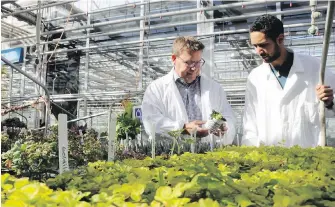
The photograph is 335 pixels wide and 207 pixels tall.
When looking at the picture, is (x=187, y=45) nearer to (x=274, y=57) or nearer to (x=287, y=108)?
(x=274, y=57)

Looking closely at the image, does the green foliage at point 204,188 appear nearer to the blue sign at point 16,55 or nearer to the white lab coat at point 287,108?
the white lab coat at point 287,108

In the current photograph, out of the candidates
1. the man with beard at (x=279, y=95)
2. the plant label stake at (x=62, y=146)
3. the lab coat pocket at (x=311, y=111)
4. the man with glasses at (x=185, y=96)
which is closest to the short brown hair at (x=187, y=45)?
the man with glasses at (x=185, y=96)

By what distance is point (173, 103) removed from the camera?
2129 mm

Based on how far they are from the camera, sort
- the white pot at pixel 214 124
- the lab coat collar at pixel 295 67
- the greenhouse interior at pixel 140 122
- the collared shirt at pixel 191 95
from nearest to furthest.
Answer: the greenhouse interior at pixel 140 122 < the white pot at pixel 214 124 < the lab coat collar at pixel 295 67 < the collared shirt at pixel 191 95

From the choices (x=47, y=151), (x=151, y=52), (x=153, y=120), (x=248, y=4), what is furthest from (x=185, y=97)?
(x=151, y=52)

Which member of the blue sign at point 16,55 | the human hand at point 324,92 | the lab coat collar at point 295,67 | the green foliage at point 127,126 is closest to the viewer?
the human hand at point 324,92

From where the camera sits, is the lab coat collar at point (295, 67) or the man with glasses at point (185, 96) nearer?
the lab coat collar at point (295, 67)

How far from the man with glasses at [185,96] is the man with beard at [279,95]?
0.61ft

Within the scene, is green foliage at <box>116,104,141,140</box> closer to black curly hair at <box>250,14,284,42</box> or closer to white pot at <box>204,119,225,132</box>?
white pot at <box>204,119,225,132</box>

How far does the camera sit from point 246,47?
6.55 metres

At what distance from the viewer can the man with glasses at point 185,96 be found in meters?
2.03

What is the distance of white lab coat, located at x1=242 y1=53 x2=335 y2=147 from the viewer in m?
1.84

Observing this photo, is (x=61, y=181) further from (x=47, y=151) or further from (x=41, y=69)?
(x=41, y=69)

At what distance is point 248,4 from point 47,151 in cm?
459
